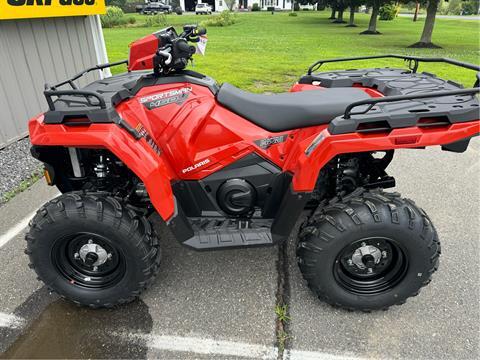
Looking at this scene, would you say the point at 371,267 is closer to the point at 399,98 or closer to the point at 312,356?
the point at 312,356

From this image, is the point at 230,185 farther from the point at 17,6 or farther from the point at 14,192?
the point at 17,6

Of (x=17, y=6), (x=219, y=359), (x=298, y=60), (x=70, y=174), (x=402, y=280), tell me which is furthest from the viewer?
(x=298, y=60)

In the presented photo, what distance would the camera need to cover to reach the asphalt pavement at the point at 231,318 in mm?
2176

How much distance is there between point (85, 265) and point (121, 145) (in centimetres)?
87

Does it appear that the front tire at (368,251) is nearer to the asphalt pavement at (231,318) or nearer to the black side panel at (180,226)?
the asphalt pavement at (231,318)

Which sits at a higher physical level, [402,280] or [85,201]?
[85,201]

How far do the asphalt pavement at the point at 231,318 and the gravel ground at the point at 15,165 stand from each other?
1299 millimetres

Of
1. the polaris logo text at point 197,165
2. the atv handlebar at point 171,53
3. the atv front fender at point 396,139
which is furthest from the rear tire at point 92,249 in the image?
the atv front fender at point 396,139

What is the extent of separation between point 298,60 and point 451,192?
798 centimetres

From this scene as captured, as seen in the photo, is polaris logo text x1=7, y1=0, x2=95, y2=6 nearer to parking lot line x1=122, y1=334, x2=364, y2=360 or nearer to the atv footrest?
the atv footrest

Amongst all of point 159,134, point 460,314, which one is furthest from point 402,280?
point 159,134

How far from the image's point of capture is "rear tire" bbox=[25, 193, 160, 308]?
2.21 m

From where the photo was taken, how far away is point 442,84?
2.49 meters

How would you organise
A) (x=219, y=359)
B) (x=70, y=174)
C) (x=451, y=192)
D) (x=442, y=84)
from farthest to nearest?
(x=451, y=192)
(x=70, y=174)
(x=442, y=84)
(x=219, y=359)
